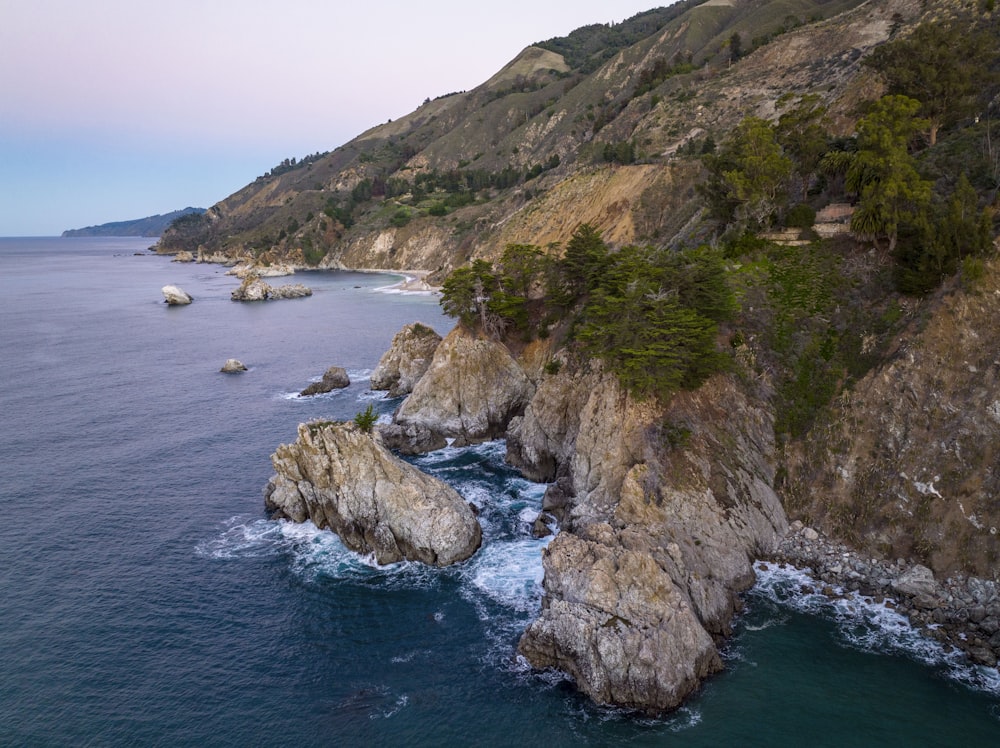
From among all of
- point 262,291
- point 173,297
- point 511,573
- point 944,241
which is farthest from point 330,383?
point 262,291

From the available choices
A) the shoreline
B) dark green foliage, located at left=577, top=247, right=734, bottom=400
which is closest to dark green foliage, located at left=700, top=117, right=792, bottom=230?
dark green foliage, located at left=577, top=247, right=734, bottom=400

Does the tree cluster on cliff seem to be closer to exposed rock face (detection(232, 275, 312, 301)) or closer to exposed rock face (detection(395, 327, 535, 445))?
exposed rock face (detection(395, 327, 535, 445))

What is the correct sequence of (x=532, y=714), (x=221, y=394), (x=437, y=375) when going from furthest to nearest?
(x=221, y=394) < (x=437, y=375) < (x=532, y=714)

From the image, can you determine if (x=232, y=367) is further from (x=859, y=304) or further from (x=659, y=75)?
(x=659, y=75)

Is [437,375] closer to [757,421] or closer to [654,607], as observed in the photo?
[757,421]

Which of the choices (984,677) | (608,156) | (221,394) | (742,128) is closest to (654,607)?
(984,677)

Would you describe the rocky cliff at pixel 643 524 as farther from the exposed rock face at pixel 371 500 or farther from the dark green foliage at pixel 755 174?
the dark green foliage at pixel 755 174
